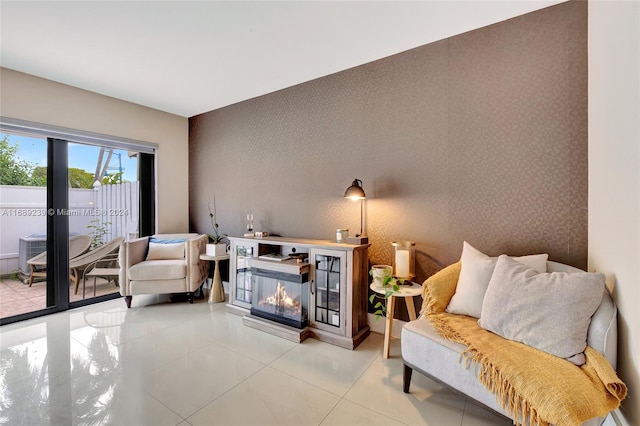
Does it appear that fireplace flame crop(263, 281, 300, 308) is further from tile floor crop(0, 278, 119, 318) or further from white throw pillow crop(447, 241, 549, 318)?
tile floor crop(0, 278, 119, 318)

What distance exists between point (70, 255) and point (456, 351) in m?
4.04

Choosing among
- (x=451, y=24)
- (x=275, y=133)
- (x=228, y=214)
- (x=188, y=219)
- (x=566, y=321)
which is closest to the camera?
(x=566, y=321)

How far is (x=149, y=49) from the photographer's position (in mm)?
2332

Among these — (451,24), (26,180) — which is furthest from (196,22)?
(26,180)

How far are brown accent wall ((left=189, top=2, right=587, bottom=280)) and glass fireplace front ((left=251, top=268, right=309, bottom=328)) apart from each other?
2.00 feet

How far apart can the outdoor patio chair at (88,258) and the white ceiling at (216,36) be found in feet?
6.30

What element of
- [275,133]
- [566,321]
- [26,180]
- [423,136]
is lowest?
[566,321]

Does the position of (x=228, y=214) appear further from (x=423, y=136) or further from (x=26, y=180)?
(x=423, y=136)

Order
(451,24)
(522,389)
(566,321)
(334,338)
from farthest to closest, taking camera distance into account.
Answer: (334,338) → (451,24) → (566,321) → (522,389)

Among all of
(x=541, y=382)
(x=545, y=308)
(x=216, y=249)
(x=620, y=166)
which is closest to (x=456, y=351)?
(x=541, y=382)

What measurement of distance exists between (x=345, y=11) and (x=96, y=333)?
11.3ft

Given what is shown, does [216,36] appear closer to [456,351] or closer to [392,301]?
[392,301]

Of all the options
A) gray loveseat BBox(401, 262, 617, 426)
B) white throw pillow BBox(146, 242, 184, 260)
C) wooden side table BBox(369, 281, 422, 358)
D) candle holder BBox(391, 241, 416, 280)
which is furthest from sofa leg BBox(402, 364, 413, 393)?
white throw pillow BBox(146, 242, 184, 260)

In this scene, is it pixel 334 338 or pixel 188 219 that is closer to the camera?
pixel 334 338
